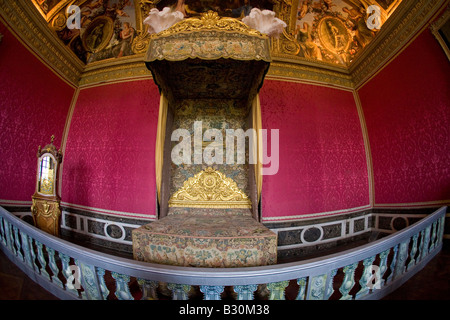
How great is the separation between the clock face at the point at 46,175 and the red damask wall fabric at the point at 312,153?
4.24 metres

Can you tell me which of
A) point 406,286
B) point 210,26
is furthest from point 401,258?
point 210,26

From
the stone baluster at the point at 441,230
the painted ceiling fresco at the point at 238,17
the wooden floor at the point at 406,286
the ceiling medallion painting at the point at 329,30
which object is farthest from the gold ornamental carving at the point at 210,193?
the ceiling medallion painting at the point at 329,30

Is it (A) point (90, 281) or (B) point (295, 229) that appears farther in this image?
(B) point (295, 229)

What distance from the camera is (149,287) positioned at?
1.50 meters

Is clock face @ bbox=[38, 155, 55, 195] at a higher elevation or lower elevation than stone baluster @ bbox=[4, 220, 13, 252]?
higher

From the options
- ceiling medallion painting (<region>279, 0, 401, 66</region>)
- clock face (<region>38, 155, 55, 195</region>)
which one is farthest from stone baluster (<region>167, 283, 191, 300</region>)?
ceiling medallion painting (<region>279, 0, 401, 66</region>)

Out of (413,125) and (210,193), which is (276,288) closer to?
(210,193)

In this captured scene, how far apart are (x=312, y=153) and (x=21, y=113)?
6493mm

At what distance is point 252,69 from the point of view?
Answer: 267 centimetres

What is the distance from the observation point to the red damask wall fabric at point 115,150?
3.87 meters

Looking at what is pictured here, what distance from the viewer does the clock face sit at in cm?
314

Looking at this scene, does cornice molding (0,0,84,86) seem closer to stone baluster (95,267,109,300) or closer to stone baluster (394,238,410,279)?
stone baluster (95,267,109,300)

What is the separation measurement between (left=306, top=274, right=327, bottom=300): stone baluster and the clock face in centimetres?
437
